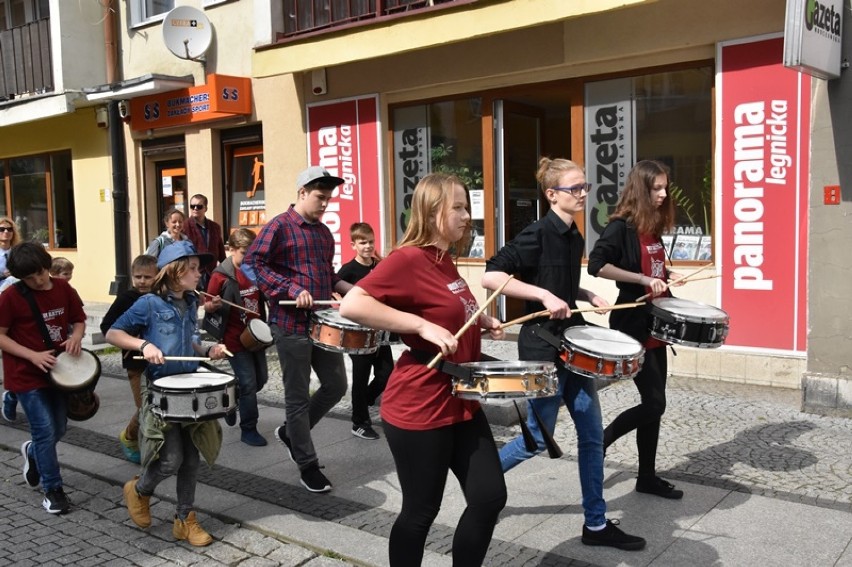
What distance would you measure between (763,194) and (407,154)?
442cm

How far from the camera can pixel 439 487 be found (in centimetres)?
304

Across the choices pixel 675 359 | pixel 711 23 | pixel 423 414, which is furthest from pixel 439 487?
pixel 711 23

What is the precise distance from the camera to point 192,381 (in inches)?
164

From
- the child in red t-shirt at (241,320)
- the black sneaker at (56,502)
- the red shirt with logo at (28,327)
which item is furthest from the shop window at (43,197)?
the black sneaker at (56,502)

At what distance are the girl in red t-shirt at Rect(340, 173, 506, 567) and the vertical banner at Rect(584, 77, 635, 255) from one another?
5786 mm

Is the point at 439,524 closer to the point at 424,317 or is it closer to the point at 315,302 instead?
the point at 315,302

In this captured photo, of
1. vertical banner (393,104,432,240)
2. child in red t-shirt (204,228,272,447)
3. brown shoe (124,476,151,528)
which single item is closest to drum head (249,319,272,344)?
child in red t-shirt (204,228,272,447)

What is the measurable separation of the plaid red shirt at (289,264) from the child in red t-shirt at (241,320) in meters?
1.17

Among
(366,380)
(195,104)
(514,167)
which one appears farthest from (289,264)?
(195,104)

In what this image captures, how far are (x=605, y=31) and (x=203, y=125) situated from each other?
6.52m

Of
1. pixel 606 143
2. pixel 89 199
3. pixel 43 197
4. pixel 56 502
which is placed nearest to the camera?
pixel 56 502

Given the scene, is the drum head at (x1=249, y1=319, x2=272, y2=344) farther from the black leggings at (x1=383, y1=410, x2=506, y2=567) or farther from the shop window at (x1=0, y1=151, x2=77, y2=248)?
the shop window at (x1=0, y1=151, x2=77, y2=248)

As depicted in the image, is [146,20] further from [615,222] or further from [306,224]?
[615,222]

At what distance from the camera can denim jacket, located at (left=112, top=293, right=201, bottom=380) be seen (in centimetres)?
442
